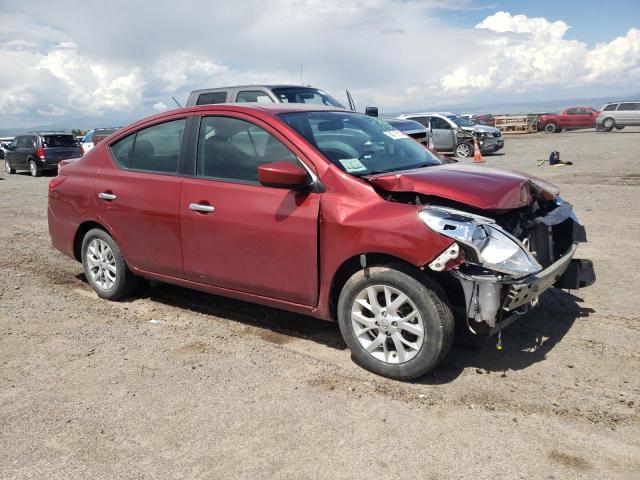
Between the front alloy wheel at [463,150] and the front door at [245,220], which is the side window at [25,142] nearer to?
the front alloy wheel at [463,150]

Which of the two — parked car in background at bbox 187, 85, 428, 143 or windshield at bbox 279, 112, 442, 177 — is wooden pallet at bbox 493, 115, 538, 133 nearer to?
parked car in background at bbox 187, 85, 428, 143

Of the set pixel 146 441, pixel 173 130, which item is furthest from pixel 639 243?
pixel 146 441

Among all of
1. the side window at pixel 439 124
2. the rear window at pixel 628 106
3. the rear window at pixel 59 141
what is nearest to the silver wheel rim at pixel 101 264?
the side window at pixel 439 124

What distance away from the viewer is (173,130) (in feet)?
16.1

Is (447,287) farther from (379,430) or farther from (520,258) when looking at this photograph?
(379,430)

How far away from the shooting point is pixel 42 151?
21344mm

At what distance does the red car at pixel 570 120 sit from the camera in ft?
128

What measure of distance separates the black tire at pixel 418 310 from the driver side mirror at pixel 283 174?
722mm

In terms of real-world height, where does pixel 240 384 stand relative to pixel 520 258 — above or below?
below

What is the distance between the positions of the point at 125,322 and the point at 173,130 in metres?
1.67

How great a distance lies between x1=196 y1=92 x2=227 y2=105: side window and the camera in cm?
1091

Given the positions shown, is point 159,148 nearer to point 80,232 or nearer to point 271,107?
point 271,107

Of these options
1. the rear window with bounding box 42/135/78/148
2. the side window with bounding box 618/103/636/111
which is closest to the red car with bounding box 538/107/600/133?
the side window with bounding box 618/103/636/111

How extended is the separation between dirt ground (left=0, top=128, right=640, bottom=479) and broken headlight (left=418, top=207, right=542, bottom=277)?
2.53 ft
